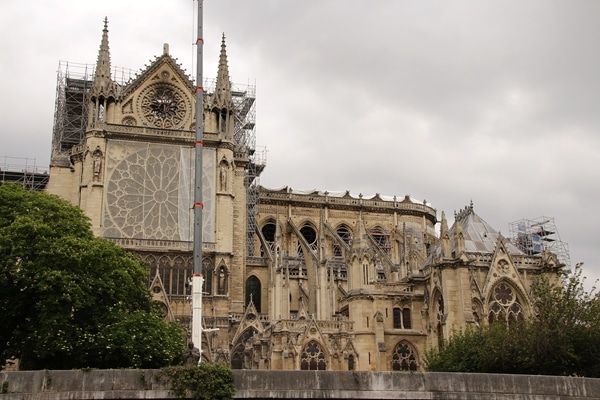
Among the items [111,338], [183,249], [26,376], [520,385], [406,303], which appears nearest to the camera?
[26,376]

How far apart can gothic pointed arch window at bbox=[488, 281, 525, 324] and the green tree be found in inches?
732

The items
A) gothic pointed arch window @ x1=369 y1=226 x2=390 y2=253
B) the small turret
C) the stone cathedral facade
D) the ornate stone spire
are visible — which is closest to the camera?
the stone cathedral facade

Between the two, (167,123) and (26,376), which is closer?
(26,376)

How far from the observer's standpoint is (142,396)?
792 inches

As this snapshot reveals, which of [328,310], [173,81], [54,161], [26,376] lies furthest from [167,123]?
[26,376]

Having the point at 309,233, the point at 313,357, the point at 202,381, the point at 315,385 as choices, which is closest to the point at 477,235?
the point at 313,357

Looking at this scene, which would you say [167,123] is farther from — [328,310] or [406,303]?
[406,303]

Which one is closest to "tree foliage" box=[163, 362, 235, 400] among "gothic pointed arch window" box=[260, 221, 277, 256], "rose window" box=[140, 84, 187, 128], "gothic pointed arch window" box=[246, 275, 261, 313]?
"gothic pointed arch window" box=[246, 275, 261, 313]

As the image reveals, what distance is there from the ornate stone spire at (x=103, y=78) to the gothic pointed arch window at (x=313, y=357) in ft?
73.9

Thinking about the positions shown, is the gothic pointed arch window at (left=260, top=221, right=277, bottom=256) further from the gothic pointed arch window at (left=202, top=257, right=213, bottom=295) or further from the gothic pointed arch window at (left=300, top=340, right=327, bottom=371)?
the gothic pointed arch window at (left=300, top=340, right=327, bottom=371)

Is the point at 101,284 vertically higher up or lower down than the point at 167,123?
lower down

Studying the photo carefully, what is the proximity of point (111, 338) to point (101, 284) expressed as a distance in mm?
2657

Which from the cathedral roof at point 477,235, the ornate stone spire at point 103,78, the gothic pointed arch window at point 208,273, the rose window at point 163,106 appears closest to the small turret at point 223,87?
the rose window at point 163,106

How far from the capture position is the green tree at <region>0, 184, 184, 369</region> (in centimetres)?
2906
